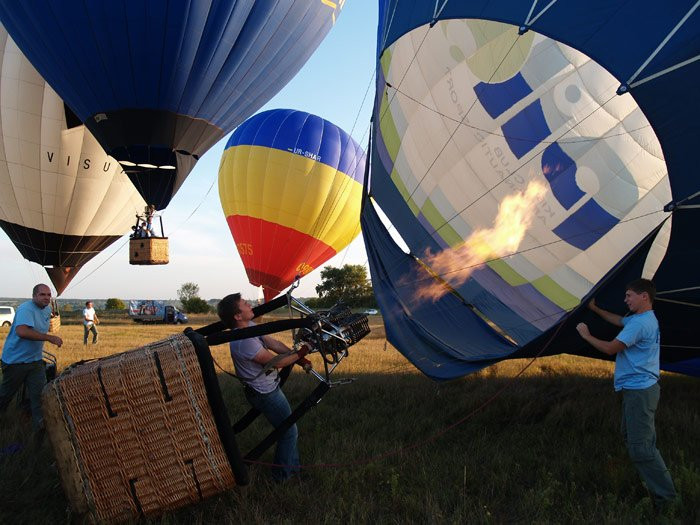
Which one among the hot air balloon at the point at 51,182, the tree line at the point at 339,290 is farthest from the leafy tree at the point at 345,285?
the hot air balloon at the point at 51,182

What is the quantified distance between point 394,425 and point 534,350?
1.30 m

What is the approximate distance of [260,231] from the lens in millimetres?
14805

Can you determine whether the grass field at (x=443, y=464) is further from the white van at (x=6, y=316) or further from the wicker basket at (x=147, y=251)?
the white van at (x=6, y=316)

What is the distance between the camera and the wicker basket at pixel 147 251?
38.1 feet

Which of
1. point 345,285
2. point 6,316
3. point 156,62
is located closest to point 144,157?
point 156,62

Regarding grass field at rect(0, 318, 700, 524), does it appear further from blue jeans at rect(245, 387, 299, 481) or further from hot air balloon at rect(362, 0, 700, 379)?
hot air balloon at rect(362, 0, 700, 379)

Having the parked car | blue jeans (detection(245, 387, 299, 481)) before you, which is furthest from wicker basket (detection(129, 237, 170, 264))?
the parked car

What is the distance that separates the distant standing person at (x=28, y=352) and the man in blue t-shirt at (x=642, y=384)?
4.15 meters

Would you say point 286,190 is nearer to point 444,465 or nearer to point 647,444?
point 444,465

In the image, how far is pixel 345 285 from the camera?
42938mm

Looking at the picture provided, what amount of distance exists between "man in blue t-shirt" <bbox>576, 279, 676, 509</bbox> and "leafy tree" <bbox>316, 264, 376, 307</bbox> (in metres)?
36.4

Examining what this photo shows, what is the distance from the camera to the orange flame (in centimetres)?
459

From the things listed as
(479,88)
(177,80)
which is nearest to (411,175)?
(479,88)

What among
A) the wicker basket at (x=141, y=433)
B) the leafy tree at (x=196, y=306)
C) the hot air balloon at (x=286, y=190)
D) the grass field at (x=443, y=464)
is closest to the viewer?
the wicker basket at (x=141, y=433)
